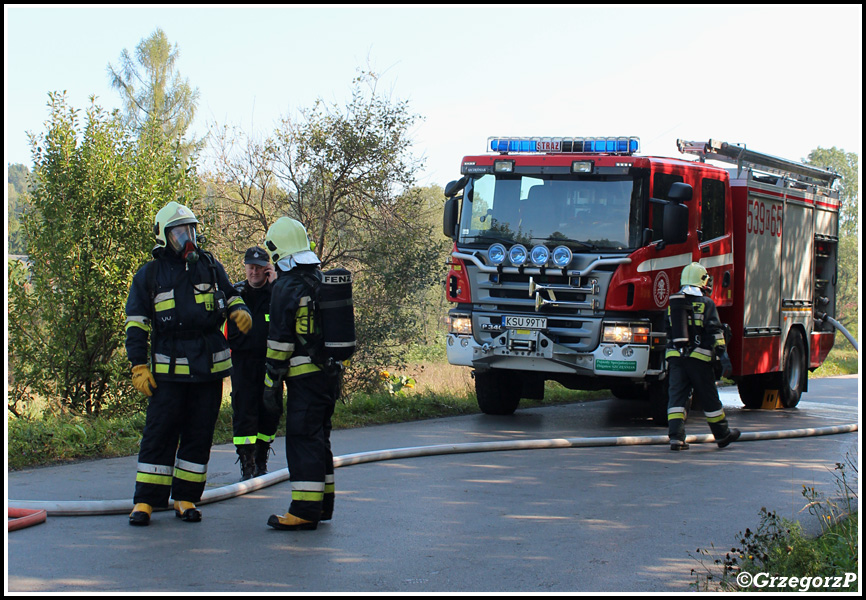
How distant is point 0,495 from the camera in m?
5.19

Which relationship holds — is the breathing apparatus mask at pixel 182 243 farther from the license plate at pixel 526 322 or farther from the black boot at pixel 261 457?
the license plate at pixel 526 322

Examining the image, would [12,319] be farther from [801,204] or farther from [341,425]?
[801,204]

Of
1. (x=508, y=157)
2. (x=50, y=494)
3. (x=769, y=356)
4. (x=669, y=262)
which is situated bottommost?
(x=50, y=494)

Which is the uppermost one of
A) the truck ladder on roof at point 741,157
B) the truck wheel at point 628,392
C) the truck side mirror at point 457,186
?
the truck ladder on roof at point 741,157

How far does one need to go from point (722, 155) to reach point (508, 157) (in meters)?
3.63

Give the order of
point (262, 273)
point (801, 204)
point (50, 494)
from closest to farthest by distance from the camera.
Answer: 1. point (50, 494)
2. point (262, 273)
3. point (801, 204)

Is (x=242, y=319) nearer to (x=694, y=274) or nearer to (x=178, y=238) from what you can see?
(x=178, y=238)

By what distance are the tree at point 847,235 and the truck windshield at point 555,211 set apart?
3374 cm

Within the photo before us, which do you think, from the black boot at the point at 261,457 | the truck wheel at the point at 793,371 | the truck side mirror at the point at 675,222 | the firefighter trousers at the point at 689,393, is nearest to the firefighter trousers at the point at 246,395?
the black boot at the point at 261,457

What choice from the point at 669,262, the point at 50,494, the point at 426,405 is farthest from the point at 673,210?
the point at 50,494

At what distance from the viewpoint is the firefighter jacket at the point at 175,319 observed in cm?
591

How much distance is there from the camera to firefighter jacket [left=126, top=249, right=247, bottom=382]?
5.91 metres

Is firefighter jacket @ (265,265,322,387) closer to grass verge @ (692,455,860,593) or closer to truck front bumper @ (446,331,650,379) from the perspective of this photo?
grass verge @ (692,455,860,593)

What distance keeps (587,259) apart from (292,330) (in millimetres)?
4991
